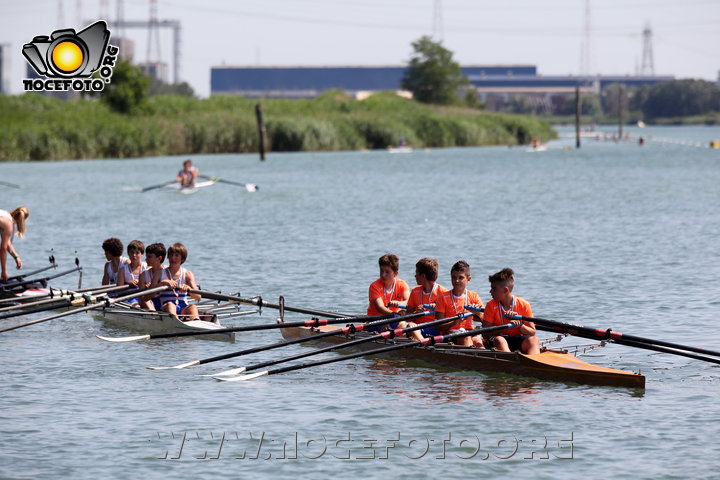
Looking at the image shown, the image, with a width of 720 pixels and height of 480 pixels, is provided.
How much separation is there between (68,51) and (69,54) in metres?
0.23

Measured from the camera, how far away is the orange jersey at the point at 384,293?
1708cm

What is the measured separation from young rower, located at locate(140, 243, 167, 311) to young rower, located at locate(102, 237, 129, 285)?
2.31 ft

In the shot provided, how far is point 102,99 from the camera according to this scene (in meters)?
87.2

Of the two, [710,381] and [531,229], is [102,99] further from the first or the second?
[710,381]

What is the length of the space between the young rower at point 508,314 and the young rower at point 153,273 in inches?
225

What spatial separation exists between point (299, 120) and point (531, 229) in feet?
186

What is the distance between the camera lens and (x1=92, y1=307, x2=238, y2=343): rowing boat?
A: 60.1 feet

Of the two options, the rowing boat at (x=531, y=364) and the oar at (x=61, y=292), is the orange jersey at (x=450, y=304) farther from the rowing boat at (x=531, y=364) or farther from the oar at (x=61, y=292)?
the oar at (x=61, y=292)

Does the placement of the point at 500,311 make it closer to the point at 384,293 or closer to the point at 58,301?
the point at 384,293

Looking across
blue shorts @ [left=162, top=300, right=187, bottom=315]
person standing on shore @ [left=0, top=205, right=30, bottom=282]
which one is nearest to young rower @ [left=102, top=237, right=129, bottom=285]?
blue shorts @ [left=162, top=300, right=187, bottom=315]

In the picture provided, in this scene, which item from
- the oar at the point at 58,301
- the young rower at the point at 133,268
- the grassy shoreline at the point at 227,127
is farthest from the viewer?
the grassy shoreline at the point at 227,127

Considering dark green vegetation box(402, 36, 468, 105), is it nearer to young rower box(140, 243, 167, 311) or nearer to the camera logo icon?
the camera logo icon

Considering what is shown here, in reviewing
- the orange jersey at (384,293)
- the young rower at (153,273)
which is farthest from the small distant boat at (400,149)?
the orange jersey at (384,293)

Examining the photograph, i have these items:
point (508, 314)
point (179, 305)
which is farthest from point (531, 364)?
point (179, 305)
